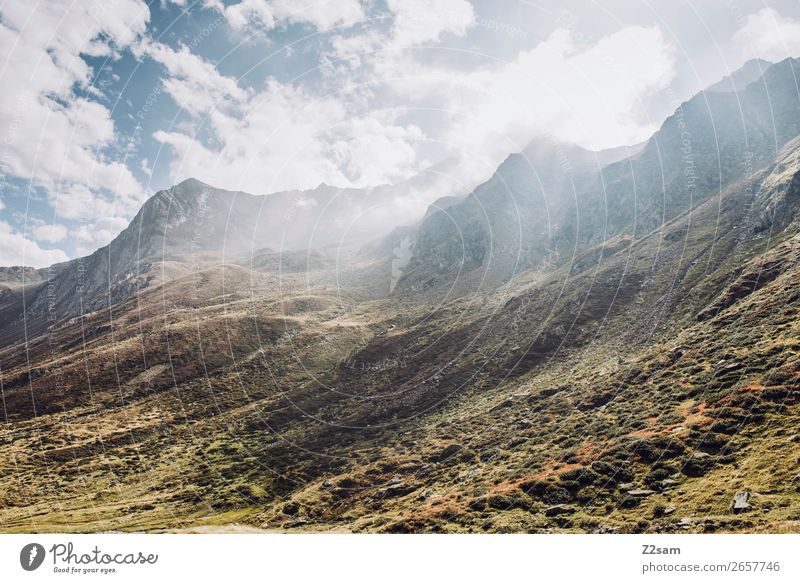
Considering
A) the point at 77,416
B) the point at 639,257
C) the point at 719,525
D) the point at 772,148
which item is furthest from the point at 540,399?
the point at 772,148

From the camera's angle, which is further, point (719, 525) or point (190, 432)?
point (190, 432)

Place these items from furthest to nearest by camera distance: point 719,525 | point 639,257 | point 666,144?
1. point 666,144
2. point 639,257
3. point 719,525

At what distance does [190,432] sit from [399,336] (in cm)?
4947

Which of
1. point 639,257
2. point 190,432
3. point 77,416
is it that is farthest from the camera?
point 639,257

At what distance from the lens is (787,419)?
1051 inches

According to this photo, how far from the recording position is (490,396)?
6081cm

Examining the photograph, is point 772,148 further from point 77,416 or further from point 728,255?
Result: point 77,416

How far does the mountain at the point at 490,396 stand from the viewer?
28812 millimetres

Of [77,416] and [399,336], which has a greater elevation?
[399,336]

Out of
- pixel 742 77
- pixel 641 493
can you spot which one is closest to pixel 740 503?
pixel 641 493

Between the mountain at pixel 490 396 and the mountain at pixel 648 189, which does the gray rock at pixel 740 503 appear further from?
the mountain at pixel 648 189

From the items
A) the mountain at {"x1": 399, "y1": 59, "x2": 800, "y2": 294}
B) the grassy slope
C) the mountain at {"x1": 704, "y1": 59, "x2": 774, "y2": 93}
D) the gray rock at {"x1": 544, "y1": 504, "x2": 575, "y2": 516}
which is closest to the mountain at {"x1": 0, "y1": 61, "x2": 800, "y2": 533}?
the gray rock at {"x1": 544, "y1": 504, "x2": 575, "y2": 516}

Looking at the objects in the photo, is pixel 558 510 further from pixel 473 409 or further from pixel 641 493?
pixel 473 409

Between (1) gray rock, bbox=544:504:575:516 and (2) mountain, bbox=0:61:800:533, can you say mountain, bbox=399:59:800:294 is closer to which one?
(2) mountain, bbox=0:61:800:533
